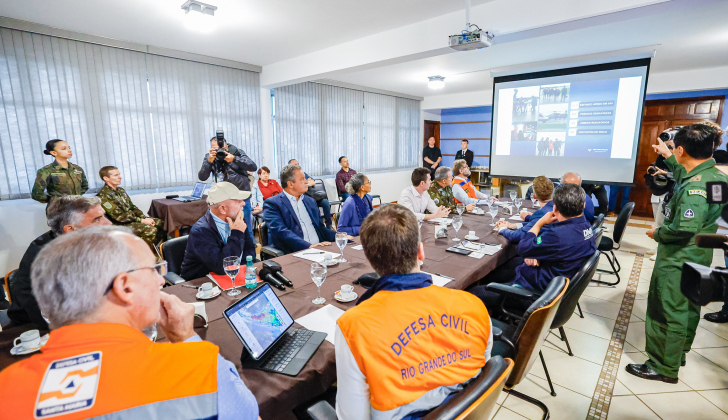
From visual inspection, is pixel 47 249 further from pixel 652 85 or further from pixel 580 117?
pixel 652 85

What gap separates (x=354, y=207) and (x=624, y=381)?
2423 millimetres

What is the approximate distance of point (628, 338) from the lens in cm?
269

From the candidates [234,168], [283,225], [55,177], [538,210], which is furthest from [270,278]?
[55,177]

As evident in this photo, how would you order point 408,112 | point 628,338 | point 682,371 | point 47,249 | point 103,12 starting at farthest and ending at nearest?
point 408,112 → point 103,12 → point 628,338 → point 682,371 → point 47,249

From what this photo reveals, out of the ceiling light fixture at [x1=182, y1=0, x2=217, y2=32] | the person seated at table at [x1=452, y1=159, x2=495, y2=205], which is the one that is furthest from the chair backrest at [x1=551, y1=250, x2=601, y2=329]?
the ceiling light fixture at [x1=182, y1=0, x2=217, y2=32]

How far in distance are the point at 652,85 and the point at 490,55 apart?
3.89m

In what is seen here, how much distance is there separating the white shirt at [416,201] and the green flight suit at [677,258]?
7.26 ft

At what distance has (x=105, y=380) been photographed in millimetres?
602

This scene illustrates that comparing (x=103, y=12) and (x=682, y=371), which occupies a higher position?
(x=103, y=12)

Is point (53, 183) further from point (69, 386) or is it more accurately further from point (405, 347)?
point (405, 347)

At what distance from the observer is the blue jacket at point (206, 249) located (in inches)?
80.7

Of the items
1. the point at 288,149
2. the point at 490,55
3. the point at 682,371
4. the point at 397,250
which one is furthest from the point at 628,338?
the point at 288,149

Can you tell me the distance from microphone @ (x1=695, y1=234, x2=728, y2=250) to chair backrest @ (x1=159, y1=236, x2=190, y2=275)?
2.76 m

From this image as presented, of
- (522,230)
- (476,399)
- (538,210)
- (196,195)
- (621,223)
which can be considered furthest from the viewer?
(196,195)
